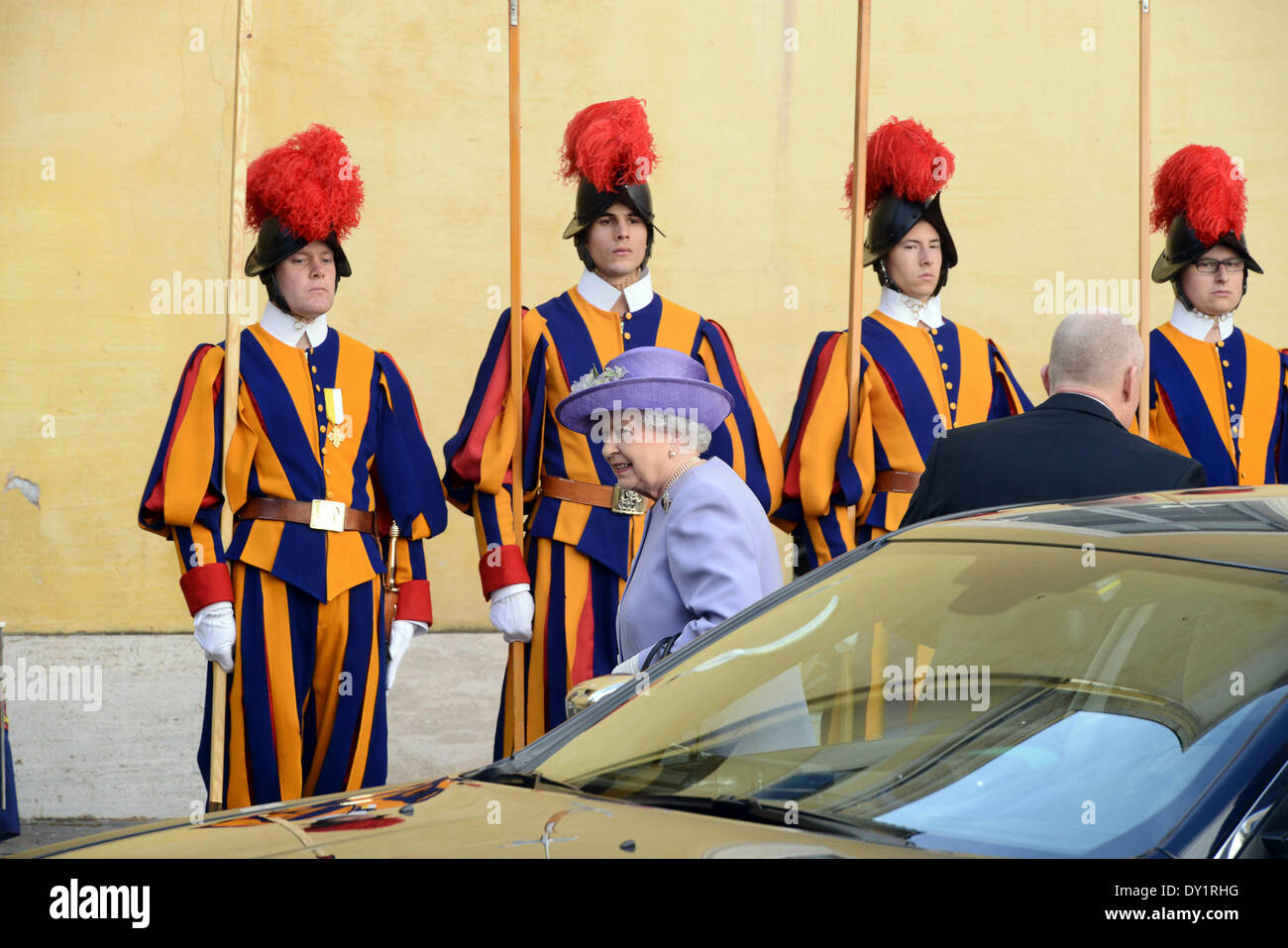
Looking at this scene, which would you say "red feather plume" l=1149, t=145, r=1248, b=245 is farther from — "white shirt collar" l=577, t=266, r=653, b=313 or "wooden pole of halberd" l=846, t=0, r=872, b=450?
"white shirt collar" l=577, t=266, r=653, b=313

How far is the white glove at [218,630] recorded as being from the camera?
12.3 feet

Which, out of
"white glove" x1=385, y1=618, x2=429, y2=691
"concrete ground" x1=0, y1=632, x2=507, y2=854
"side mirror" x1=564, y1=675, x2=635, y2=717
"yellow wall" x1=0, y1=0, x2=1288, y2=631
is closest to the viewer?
"side mirror" x1=564, y1=675, x2=635, y2=717

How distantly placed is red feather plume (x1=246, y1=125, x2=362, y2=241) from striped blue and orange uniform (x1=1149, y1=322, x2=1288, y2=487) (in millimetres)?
2485

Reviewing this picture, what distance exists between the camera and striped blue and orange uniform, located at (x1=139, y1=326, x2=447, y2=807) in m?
3.80

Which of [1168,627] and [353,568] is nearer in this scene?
[1168,627]

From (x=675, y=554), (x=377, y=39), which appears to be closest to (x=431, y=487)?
(x=675, y=554)

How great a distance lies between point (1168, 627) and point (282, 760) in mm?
2553

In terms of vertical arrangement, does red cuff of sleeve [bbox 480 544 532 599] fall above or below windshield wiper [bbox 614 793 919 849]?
above

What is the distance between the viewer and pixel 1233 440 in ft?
15.2

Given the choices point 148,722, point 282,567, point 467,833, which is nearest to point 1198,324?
point 282,567

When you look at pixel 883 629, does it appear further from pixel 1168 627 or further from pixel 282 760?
pixel 282 760

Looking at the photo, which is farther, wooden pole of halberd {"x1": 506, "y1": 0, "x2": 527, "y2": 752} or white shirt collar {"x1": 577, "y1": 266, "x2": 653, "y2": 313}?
white shirt collar {"x1": 577, "y1": 266, "x2": 653, "y2": 313}

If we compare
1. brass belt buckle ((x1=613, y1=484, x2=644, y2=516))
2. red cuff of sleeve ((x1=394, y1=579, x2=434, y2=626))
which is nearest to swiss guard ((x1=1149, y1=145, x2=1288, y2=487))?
brass belt buckle ((x1=613, y1=484, x2=644, y2=516))

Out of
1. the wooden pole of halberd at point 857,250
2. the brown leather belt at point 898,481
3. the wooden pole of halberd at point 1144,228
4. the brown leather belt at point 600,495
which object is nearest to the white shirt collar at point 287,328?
the brown leather belt at point 600,495
